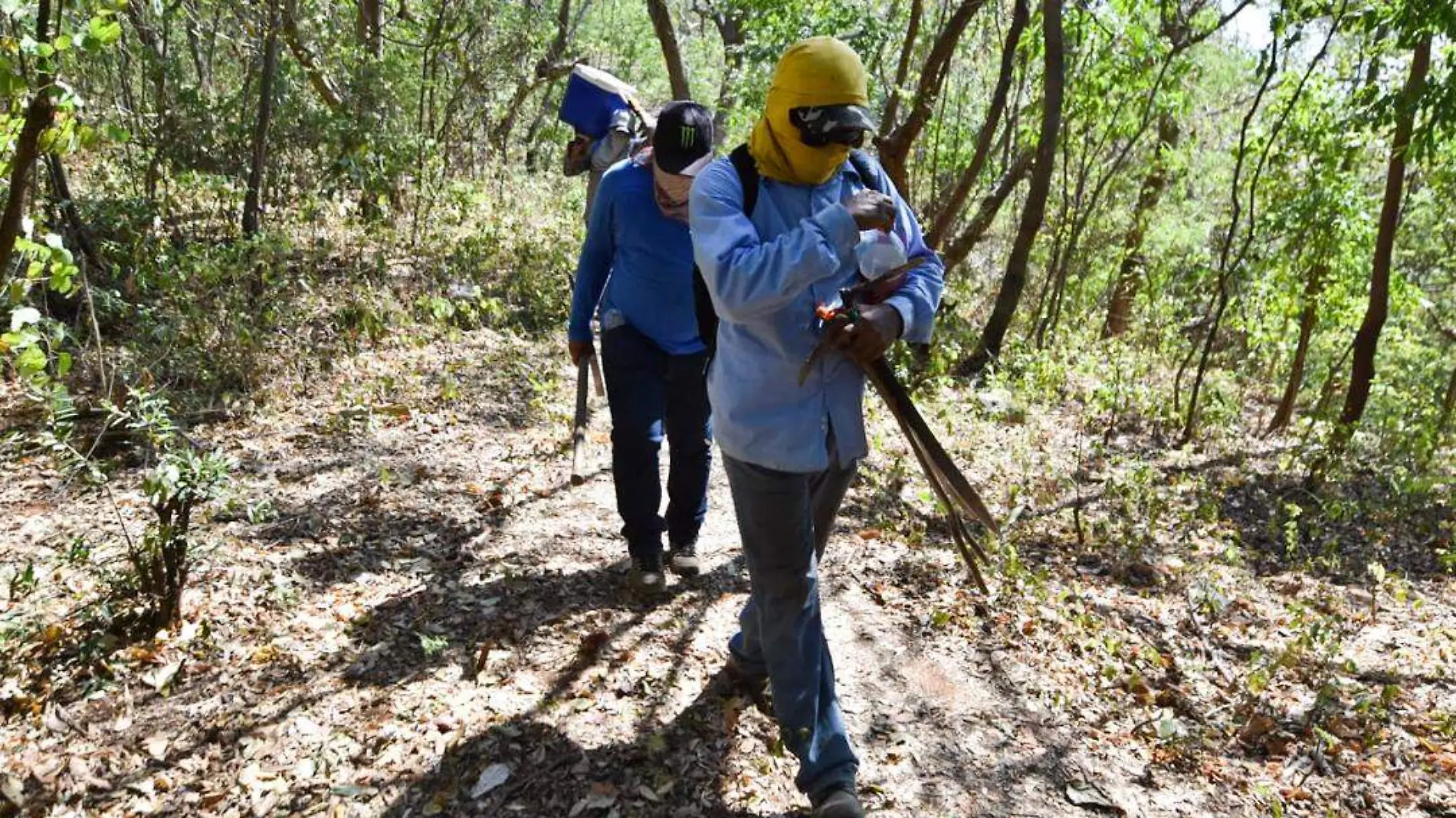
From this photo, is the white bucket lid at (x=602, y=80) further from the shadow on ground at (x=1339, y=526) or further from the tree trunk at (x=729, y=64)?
the shadow on ground at (x=1339, y=526)

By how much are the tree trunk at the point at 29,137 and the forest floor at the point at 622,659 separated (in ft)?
4.76

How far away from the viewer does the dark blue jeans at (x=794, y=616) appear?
2613mm

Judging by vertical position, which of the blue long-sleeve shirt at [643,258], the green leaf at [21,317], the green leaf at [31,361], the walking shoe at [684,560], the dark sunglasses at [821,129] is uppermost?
the dark sunglasses at [821,129]

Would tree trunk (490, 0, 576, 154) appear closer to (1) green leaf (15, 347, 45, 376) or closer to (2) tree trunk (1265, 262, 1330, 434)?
(2) tree trunk (1265, 262, 1330, 434)

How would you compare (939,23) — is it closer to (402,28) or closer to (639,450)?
(402,28)

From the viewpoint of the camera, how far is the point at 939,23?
12.3 metres

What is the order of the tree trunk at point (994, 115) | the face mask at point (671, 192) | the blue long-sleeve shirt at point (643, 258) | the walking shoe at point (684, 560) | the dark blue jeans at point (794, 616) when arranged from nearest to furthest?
the dark blue jeans at point (794, 616)
the face mask at point (671, 192)
the blue long-sleeve shirt at point (643, 258)
the walking shoe at point (684, 560)
the tree trunk at point (994, 115)

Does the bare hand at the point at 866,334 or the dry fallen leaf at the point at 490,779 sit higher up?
the bare hand at the point at 866,334

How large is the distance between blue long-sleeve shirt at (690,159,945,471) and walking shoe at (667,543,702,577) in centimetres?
172

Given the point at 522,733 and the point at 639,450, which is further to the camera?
the point at 639,450

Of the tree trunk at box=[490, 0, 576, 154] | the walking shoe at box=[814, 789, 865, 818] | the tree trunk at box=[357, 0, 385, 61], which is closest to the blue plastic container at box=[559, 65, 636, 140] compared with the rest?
the walking shoe at box=[814, 789, 865, 818]

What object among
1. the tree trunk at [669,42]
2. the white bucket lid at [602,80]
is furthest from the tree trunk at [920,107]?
the white bucket lid at [602,80]

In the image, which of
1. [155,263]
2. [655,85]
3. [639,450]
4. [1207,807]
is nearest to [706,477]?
[639,450]

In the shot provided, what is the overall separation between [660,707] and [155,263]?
5.47 meters
